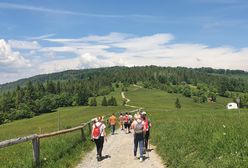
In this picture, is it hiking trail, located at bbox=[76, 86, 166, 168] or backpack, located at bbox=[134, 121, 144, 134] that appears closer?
hiking trail, located at bbox=[76, 86, 166, 168]

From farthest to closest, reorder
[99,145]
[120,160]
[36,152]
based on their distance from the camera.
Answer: [99,145] → [120,160] → [36,152]

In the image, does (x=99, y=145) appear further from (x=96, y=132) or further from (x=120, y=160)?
(x=120, y=160)

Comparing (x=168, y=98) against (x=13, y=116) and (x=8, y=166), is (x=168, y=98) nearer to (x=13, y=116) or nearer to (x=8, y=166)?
(x=13, y=116)

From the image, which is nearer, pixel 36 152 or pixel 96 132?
pixel 36 152

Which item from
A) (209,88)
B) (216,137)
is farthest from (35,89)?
(216,137)

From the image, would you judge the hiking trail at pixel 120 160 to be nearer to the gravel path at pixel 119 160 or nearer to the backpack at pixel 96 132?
the gravel path at pixel 119 160

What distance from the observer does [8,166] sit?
13422 mm

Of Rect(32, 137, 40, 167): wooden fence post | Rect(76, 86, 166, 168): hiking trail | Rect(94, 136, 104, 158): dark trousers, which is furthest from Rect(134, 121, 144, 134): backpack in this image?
Rect(32, 137, 40, 167): wooden fence post

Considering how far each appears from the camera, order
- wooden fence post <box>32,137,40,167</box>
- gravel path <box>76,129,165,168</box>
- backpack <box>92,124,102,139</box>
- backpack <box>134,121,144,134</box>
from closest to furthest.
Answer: wooden fence post <box>32,137,40,167</box> < gravel path <box>76,129,165,168</box> < backpack <box>134,121,144,134</box> < backpack <box>92,124,102,139</box>

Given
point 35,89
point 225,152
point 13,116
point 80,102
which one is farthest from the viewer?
point 35,89

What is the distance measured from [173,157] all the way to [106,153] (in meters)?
6.04

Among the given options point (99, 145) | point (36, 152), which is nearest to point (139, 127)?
point (99, 145)

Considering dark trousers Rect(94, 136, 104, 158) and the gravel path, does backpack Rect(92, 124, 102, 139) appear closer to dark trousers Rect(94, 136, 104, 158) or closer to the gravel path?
dark trousers Rect(94, 136, 104, 158)

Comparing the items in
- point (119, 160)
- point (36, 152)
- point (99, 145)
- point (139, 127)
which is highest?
point (139, 127)
